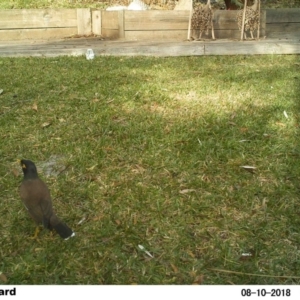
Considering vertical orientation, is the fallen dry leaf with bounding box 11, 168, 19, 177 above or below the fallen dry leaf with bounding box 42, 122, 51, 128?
below

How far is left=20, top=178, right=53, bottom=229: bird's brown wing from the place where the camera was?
8.39 ft

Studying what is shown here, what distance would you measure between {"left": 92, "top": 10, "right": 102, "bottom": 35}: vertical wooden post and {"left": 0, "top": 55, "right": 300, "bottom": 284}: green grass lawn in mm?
4945

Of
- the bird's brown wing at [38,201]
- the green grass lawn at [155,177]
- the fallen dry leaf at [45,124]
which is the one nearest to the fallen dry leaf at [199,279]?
the green grass lawn at [155,177]

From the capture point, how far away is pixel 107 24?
420 inches

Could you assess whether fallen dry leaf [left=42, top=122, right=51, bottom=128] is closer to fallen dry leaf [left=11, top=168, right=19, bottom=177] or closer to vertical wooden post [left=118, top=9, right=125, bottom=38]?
fallen dry leaf [left=11, top=168, right=19, bottom=177]

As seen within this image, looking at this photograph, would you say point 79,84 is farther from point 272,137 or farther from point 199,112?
point 272,137

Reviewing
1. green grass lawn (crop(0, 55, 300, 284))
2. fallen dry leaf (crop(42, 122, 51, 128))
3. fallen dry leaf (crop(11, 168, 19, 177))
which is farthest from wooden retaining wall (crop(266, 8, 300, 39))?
fallen dry leaf (crop(11, 168, 19, 177))

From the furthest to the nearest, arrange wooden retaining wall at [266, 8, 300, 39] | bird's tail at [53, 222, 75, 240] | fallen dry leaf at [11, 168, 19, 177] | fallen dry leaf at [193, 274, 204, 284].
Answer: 1. wooden retaining wall at [266, 8, 300, 39]
2. fallen dry leaf at [11, 168, 19, 177]
3. bird's tail at [53, 222, 75, 240]
4. fallen dry leaf at [193, 274, 204, 284]

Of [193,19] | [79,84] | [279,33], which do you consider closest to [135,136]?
A: [79,84]

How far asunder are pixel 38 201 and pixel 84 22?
8.93 metres

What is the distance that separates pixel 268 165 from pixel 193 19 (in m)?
7.09

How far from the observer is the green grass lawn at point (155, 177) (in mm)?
2482

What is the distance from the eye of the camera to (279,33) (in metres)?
11.5

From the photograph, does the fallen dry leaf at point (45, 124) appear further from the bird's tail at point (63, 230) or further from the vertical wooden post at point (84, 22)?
the vertical wooden post at point (84, 22)
